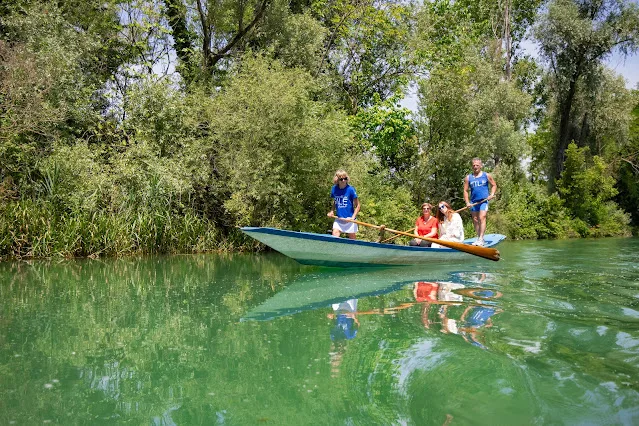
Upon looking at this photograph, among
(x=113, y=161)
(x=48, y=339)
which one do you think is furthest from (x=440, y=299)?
(x=113, y=161)

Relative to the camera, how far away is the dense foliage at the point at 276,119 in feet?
36.5

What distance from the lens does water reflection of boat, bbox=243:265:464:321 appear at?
17.4 ft

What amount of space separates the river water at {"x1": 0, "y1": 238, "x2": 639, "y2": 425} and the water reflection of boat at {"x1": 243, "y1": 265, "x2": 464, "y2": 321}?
46 millimetres

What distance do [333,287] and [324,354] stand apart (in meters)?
3.32

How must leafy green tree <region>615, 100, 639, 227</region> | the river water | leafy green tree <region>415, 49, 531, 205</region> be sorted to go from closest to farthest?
the river water, leafy green tree <region>415, 49, 531, 205</region>, leafy green tree <region>615, 100, 639, 227</region>

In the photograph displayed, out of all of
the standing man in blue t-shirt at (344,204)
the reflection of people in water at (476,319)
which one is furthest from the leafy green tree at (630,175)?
the reflection of people in water at (476,319)

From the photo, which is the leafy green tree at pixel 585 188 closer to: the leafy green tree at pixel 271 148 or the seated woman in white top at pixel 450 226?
the leafy green tree at pixel 271 148

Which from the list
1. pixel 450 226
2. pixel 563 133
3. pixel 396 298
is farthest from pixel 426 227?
pixel 563 133

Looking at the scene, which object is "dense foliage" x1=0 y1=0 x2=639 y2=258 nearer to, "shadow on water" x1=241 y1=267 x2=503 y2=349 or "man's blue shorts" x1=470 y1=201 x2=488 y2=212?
"man's blue shorts" x1=470 y1=201 x2=488 y2=212

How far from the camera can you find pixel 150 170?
11.9 m

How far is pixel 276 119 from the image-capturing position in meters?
12.5

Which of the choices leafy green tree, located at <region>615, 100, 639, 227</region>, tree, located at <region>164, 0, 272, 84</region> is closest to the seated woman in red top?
tree, located at <region>164, 0, 272, 84</region>

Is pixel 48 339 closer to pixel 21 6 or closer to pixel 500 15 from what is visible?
pixel 21 6

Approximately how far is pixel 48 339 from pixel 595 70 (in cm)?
2584
